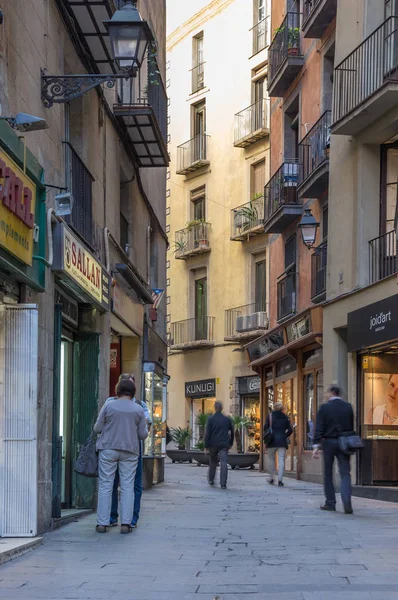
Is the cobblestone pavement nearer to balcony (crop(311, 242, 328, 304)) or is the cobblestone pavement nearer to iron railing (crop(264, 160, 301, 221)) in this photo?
balcony (crop(311, 242, 328, 304))

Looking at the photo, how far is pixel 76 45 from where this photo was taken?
14156mm

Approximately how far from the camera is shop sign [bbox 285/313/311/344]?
78.5ft

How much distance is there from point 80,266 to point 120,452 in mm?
2589

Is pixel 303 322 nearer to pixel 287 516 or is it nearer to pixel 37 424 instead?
pixel 287 516

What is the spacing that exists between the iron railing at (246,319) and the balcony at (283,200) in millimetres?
9856

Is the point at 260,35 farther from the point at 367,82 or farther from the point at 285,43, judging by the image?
the point at 367,82

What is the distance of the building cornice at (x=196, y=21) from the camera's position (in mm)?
44344

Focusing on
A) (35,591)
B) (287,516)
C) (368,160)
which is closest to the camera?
(35,591)

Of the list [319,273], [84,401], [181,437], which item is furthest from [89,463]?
[181,437]

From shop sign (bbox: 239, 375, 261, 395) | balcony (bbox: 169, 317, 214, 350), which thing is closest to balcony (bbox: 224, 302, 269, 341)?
balcony (bbox: 169, 317, 214, 350)

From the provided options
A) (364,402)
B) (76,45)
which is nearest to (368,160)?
(364,402)

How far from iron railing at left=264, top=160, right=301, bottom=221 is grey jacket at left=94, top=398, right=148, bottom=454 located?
1556 cm

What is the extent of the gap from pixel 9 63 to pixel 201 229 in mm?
33114

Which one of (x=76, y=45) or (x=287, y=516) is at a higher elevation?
(x=76, y=45)
